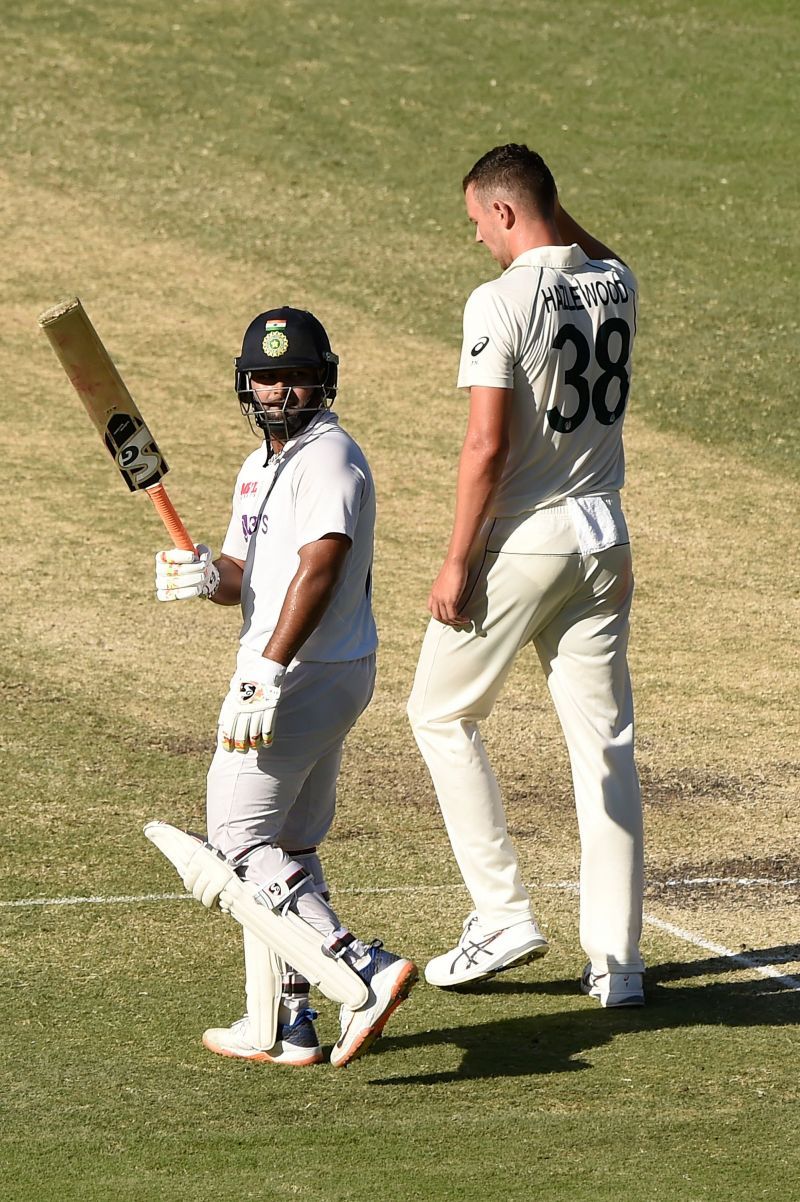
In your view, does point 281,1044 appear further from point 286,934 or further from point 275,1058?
point 286,934

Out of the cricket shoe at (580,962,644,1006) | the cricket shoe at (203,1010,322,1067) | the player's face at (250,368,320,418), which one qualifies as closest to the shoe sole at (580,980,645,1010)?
the cricket shoe at (580,962,644,1006)

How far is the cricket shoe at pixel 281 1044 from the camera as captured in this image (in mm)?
5094

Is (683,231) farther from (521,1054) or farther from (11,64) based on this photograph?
(521,1054)

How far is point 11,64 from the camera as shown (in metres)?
21.1

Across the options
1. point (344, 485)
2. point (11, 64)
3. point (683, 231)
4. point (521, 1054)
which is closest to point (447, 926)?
point (521, 1054)

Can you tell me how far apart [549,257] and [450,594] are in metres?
1.07

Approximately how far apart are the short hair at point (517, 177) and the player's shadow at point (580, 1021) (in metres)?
2.48

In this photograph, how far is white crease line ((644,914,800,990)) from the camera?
19.2ft

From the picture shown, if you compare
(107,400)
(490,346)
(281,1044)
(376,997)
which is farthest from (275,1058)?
(490,346)

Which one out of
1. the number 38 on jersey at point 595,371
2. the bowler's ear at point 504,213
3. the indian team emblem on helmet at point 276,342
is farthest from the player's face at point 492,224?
the indian team emblem on helmet at point 276,342

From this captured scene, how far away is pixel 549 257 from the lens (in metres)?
5.38

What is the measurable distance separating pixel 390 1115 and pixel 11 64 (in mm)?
18703

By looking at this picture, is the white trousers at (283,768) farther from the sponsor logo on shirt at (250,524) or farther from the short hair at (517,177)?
the short hair at (517,177)

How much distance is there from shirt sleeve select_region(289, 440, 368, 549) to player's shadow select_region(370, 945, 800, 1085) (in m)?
1.57
